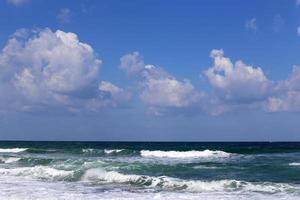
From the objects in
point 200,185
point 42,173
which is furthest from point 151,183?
point 42,173

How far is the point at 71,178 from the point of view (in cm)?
2595

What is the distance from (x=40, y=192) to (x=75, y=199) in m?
2.51

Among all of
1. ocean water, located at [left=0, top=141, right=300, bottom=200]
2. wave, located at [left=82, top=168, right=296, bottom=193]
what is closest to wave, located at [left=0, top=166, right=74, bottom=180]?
ocean water, located at [left=0, top=141, right=300, bottom=200]

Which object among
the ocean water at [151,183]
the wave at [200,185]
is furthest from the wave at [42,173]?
the wave at [200,185]

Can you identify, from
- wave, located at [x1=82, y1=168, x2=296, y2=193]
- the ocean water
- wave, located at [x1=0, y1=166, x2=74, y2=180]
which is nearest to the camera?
the ocean water

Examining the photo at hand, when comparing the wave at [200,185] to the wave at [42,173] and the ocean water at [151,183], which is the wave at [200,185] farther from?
the wave at [42,173]

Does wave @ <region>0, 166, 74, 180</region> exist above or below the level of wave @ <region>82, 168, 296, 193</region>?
above

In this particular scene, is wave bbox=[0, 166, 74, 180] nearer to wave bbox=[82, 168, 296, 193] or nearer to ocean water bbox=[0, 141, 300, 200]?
ocean water bbox=[0, 141, 300, 200]

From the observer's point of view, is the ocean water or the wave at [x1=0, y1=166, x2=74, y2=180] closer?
the ocean water

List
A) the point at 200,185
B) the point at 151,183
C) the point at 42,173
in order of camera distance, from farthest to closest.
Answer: the point at 42,173, the point at 151,183, the point at 200,185

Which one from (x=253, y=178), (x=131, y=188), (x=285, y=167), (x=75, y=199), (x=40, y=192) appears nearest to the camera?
(x=75, y=199)

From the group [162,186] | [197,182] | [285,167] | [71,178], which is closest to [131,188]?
[162,186]

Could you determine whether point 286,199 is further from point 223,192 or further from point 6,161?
point 6,161

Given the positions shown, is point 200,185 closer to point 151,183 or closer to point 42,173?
point 151,183
